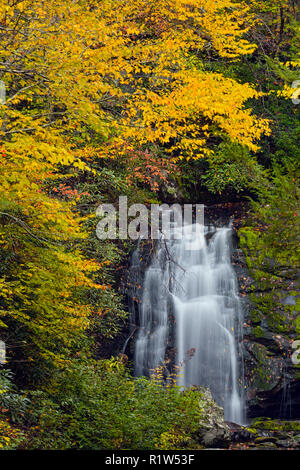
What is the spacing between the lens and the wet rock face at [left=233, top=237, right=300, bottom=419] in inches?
484

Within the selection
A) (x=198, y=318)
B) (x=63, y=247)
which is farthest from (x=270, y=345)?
(x=63, y=247)

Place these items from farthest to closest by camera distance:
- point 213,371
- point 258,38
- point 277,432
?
point 258,38, point 213,371, point 277,432

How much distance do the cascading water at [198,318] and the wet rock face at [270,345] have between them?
0.30 metres

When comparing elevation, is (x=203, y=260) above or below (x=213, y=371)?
above

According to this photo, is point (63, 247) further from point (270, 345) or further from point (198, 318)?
point (270, 345)

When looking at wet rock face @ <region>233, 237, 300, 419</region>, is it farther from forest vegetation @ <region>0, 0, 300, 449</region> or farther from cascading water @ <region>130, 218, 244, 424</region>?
forest vegetation @ <region>0, 0, 300, 449</region>

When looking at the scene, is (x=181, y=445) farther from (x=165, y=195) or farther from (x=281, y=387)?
(x=165, y=195)

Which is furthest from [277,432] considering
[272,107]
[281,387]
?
[272,107]

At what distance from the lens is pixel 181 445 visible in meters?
8.36

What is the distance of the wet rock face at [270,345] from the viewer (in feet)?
40.3

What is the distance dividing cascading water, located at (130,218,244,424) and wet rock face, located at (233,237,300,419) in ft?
0.97

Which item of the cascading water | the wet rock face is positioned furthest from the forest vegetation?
the wet rock face

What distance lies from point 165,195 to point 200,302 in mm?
4421

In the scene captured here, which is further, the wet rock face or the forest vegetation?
the wet rock face
